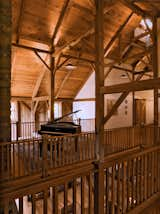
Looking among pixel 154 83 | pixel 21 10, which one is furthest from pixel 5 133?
pixel 21 10

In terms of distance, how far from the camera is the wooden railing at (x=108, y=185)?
247cm

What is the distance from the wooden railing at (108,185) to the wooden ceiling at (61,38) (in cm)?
362

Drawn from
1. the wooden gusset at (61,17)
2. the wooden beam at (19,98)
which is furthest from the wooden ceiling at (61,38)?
the wooden beam at (19,98)

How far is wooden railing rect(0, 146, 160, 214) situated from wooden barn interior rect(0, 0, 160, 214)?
0.01m

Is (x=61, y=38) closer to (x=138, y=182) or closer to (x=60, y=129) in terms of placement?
(x=60, y=129)

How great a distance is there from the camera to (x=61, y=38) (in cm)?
895

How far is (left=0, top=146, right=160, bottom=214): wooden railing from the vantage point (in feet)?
8.10

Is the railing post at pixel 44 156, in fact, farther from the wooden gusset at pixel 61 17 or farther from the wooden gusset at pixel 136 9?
the wooden gusset at pixel 61 17

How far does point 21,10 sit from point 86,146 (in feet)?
Result: 16.2

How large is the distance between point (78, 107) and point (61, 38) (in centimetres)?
496

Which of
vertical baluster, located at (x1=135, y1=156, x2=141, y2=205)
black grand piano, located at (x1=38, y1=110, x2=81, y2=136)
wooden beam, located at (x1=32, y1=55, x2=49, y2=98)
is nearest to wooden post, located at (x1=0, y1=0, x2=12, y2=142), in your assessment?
vertical baluster, located at (x1=135, y1=156, x2=141, y2=205)

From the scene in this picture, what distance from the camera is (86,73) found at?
11852 mm

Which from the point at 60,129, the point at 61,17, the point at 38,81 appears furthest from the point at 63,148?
the point at 38,81

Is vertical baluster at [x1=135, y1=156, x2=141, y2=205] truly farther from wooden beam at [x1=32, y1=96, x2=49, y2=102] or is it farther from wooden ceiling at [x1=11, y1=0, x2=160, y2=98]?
wooden beam at [x1=32, y1=96, x2=49, y2=102]
